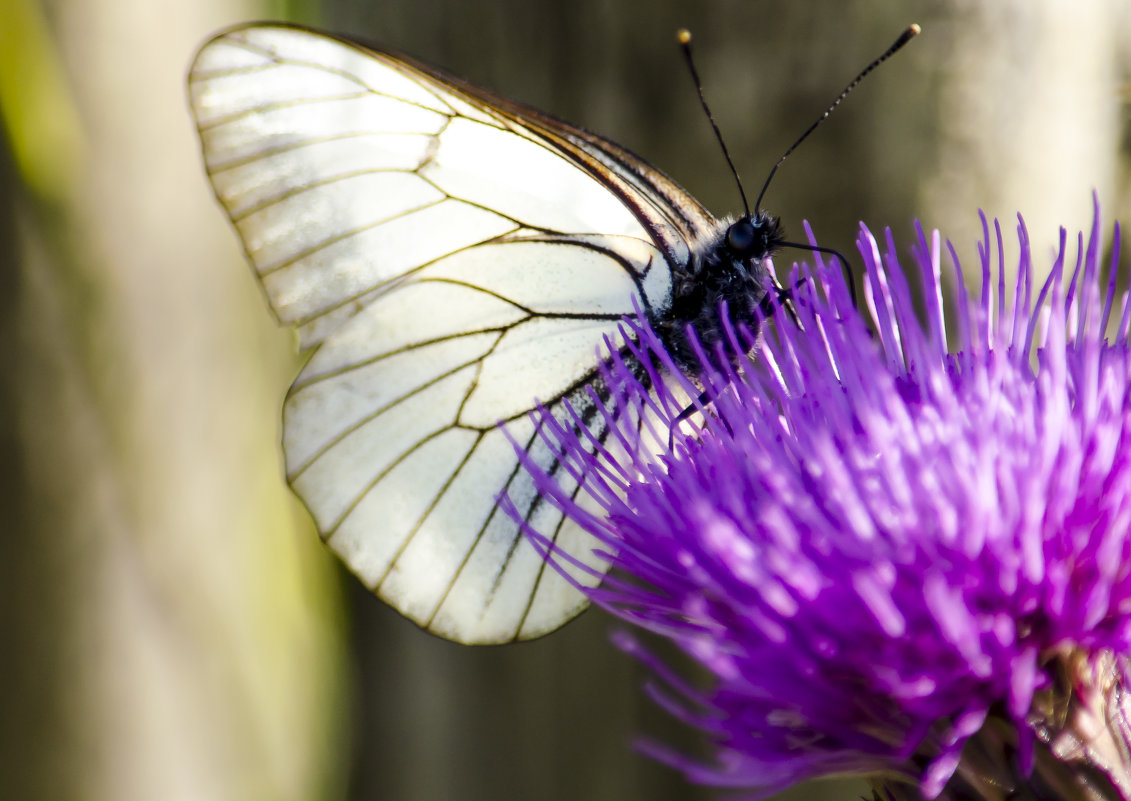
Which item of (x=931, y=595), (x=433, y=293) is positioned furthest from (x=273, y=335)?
(x=931, y=595)

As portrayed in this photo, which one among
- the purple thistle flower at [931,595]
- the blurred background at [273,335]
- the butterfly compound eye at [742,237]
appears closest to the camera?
the purple thistle flower at [931,595]

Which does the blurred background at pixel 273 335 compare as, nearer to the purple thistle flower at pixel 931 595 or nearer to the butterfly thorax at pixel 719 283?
the butterfly thorax at pixel 719 283

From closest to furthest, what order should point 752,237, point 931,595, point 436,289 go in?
point 931,595 < point 752,237 < point 436,289

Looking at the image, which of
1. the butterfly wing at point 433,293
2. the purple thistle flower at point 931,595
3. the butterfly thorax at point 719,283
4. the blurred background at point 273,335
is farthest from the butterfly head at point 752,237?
the purple thistle flower at point 931,595

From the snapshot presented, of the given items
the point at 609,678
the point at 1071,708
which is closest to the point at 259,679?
the point at 609,678

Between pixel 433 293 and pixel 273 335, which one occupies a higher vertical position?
pixel 433 293

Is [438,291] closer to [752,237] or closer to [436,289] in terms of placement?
[436,289]

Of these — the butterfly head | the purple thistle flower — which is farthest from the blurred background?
the purple thistle flower
